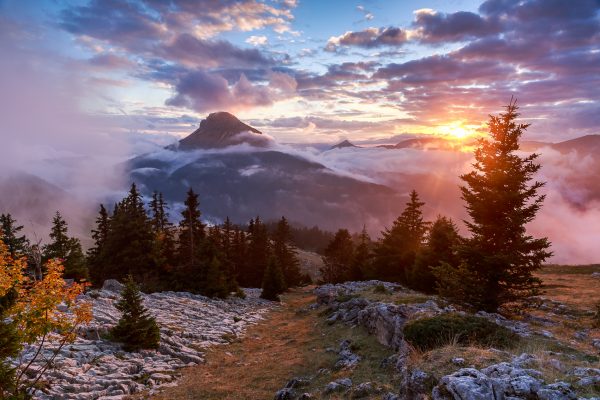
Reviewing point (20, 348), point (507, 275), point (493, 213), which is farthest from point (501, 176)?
point (20, 348)

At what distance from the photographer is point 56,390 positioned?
52.7 ft

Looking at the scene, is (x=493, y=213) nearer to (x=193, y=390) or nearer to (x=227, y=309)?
(x=193, y=390)

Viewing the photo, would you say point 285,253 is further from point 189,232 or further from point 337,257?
point 189,232

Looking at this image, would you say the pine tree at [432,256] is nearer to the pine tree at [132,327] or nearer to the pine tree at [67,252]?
the pine tree at [132,327]

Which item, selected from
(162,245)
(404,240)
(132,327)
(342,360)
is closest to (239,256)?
(162,245)

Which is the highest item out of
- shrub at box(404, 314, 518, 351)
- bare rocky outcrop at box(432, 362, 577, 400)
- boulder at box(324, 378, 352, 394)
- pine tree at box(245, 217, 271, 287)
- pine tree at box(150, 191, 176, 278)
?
bare rocky outcrop at box(432, 362, 577, 400)

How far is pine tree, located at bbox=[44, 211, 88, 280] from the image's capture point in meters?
42.5

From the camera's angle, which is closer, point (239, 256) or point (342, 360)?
point (342, 360)

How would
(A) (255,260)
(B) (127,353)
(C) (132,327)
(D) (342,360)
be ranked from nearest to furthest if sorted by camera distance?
(D) (342,360) < (B) (127,353) < (C) (132,327) < (A) (255,260)

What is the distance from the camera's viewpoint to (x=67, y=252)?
154ft

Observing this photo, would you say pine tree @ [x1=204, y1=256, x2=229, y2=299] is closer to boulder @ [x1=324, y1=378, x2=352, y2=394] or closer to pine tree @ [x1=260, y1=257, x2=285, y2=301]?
pine tree @ [x1=260, y1=257, x2=285, y2=301]

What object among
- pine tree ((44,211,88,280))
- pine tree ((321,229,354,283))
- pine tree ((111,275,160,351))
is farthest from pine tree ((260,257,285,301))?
pine tree ((111,275,160,351))

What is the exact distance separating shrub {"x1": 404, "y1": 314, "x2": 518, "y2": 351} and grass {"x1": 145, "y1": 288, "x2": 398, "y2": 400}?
1995 millimetres

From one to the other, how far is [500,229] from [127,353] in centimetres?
2468
